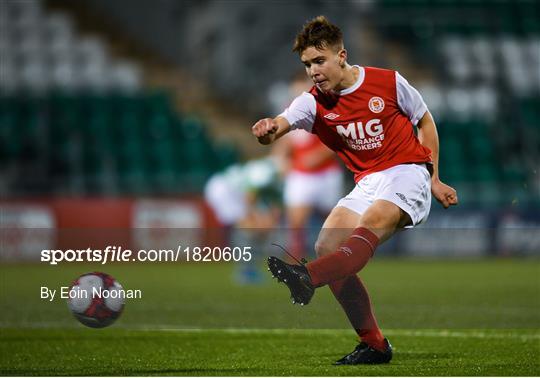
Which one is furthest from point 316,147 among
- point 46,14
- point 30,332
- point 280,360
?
point 46,14

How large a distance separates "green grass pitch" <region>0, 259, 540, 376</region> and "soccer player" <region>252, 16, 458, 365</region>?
20cm

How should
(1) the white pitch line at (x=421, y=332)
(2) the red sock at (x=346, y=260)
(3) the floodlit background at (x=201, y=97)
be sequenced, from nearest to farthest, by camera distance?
(2) the red sock at (x=346, y=260), (1) the white pitch line at (x=421, y=332), (3) the floodlit background at (x=201, y=97)

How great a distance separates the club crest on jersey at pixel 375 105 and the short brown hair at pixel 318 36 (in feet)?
1.11

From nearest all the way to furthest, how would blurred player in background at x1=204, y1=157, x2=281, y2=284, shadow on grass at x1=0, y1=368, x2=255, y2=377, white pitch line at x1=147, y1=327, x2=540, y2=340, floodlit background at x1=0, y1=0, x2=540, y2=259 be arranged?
shadow on grass at x1=0, y1=368, x2=255, y2=377 < white pitch line at x1=147, y1=327, x2=540, y2=340 < blurred player in background at x1=204, y1=157, x2=281, y2=284 < floodlit background at x1=0, y1=0, x2=540, y2=259

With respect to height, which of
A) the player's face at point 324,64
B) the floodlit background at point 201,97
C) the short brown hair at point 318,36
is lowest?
the player's face at point 324,64

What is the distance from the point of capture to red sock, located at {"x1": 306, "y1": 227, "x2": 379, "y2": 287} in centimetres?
491

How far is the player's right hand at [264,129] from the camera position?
514 centimetres

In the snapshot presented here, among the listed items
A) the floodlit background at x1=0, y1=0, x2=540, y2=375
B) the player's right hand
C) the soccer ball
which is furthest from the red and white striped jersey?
the floodlit background at x1=0, y1=0, x2=540, y2=375

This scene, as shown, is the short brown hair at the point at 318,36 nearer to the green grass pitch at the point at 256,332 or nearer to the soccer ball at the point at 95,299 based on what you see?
the green grass pitch at the point at 256,332

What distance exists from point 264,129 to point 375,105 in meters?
0.66

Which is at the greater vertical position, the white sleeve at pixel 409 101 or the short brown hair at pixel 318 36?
the short brown hair at pixel 318 36

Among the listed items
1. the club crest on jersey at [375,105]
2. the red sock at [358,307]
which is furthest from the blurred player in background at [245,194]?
the club crest on jersey at [375,105]

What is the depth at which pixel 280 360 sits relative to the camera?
5.64 m

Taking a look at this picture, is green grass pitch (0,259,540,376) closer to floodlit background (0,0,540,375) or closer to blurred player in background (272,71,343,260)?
floodlit background (0,0,540,375)
